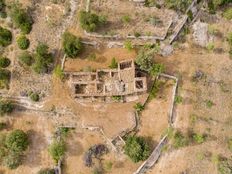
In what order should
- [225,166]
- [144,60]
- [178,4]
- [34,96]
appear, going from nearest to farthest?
1. [144,60]
2. [225,166]
3. [34,96]
4. [178,4]

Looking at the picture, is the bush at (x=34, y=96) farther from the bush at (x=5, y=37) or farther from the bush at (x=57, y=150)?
the bush at (x=5, y=37)

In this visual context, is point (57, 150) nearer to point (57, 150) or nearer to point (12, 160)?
point (57, 150)

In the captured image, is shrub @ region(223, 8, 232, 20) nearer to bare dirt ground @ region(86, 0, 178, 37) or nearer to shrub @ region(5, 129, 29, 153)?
bare dirt ground @ region(86, 0, 178, 37)

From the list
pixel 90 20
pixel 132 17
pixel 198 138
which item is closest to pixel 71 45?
pixel 90 20

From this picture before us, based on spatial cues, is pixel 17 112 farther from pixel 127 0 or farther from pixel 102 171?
pixel 127 0

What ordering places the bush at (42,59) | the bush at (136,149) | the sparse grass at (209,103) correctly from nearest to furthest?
the bush at (136,149), the bush at (42,59), the sparse grass at (209,103)

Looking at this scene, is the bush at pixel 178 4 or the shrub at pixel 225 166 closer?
the shrub at pixel 225 166

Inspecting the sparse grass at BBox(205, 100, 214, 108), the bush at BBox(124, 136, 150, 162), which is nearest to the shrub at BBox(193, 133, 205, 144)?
the sparse grass at BBox(205, 100, 214, 108)

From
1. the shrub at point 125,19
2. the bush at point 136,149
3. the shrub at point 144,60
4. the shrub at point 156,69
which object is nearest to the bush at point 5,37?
the shrub at point 125,19
